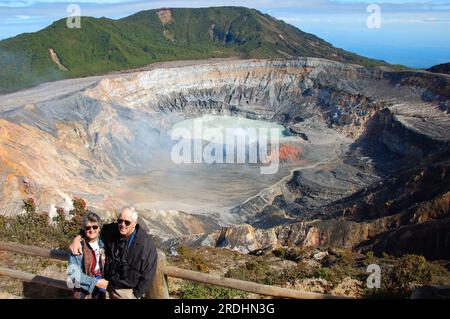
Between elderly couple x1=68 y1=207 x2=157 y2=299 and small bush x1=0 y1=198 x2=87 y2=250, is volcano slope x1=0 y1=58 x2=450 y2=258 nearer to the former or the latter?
small bush x1=0 y1=198 x2=87 y2=250

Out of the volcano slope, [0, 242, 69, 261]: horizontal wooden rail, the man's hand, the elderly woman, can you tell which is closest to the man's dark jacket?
the elderly woman

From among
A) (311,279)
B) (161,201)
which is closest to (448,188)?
(311,279)

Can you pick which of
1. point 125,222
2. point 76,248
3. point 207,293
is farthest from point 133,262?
point 207,293

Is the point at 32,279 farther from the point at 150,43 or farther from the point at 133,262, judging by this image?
the point at 150,43

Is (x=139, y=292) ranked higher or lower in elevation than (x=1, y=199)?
higher

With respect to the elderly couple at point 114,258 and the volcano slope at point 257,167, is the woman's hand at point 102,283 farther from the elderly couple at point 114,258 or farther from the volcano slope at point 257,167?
the volcano slope at point 257,167
